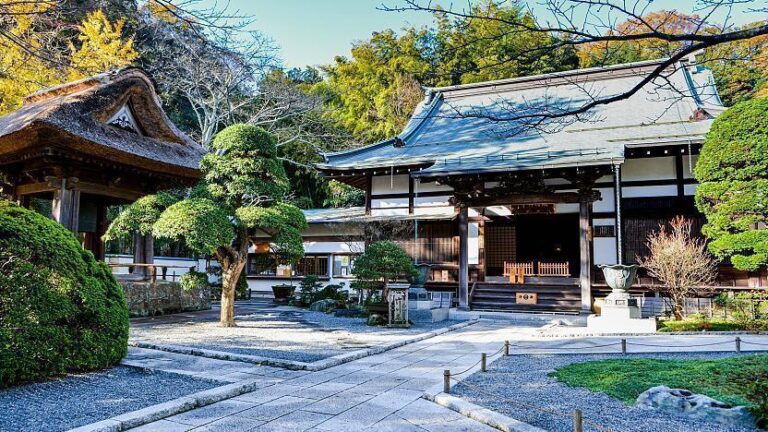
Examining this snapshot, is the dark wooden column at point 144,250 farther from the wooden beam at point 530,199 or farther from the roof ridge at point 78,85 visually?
the wooden beam at point 530,199

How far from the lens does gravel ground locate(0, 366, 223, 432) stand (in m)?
3.86

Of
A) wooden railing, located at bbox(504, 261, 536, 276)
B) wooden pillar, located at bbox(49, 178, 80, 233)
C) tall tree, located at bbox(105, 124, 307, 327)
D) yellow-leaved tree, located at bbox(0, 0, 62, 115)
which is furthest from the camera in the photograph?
wooden railing, located at bbox(504, 261, 536, 276)

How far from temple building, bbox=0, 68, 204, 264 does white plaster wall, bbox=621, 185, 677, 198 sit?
12349 mm

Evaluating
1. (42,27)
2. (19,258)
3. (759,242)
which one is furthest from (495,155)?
(19,258)

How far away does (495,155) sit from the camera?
1540 centimetres

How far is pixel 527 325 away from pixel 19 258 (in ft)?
33.8

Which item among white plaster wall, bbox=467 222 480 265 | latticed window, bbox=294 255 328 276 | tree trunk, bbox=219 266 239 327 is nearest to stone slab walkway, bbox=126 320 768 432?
tree trunk, bbox=219 266 239 327

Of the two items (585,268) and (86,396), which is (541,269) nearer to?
(585,268)

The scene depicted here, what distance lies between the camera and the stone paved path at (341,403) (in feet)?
13.1

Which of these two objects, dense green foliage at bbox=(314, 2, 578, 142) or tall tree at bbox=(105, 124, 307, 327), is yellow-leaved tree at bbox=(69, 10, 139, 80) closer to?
tall tree at bbox=(105, 124, 307, 327)

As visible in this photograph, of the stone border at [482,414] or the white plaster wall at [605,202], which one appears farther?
the white plaster wall at [605,202]

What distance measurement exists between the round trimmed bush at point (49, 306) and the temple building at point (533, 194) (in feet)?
27.2

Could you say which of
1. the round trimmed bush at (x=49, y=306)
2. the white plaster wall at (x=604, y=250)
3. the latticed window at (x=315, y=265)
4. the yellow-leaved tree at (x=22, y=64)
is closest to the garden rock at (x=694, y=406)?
the round trimmed bush at (x=49, y=306)

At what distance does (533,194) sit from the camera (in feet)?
45.4
